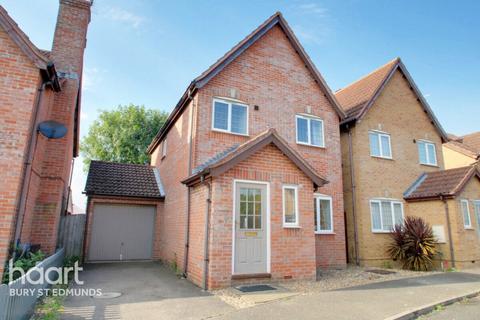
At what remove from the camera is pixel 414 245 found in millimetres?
12883

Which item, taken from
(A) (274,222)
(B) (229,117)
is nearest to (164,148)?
(B) (229,117)

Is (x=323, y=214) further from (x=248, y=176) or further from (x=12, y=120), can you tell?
(x=12, y=120)

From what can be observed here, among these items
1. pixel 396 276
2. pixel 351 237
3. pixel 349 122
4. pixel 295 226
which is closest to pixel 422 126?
pixel 349 122

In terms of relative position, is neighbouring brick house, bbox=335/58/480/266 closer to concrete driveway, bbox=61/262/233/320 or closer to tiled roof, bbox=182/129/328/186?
tiled roof, bbox=182/129/328/186

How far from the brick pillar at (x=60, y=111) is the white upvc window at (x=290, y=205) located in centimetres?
708

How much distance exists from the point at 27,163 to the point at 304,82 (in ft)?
35.9

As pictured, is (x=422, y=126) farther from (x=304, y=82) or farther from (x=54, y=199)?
(x=54, y=199)

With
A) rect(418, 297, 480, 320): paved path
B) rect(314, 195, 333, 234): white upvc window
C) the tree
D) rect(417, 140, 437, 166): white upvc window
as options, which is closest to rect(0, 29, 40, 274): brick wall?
rect(418, 297, 480, 320): paved path

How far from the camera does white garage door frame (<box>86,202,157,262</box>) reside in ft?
43.0

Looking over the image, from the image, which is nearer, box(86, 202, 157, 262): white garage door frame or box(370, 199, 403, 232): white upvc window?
box(86, 202, 157, 262): white garage door frame

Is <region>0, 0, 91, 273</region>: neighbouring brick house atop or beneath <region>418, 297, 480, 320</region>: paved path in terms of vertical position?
atop

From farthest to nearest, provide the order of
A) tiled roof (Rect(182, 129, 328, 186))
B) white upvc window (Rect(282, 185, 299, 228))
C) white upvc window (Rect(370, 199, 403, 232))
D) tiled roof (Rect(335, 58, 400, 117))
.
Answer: tiled roof (Rect(335, 58, 400, 117)) < white upvc window (Rect(370, 199, 403, 232)) < white upvc window (Rect(282, 185, 299, 228)) < tiled roof (Rect(182, 129, 328, 186))

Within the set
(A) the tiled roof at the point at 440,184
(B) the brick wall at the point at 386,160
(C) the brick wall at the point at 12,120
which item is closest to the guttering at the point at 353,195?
(B) the brick wall at the point at 386,160

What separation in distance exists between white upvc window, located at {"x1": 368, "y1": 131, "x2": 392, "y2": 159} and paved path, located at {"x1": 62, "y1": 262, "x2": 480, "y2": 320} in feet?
22.6
